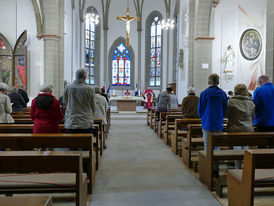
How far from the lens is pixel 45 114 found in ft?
12.8

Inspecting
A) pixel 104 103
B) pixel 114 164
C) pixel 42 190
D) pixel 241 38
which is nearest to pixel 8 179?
pixel 42 190

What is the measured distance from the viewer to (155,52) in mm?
22531

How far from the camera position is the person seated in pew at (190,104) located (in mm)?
5770

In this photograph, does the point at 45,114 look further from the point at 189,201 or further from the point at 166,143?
the point at 166,143

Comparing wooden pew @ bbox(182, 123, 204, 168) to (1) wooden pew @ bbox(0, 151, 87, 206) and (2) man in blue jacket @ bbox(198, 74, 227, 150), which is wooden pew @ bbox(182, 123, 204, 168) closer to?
(2) man in blue jacket @ bbox(198, 74, 227, 150)

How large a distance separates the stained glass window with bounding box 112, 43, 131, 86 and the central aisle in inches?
663

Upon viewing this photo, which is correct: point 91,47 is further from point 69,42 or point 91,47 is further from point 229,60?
point 229,60

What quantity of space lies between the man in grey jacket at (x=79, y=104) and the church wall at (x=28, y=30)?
858 cm

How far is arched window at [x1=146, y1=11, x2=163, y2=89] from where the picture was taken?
22141 millimetres

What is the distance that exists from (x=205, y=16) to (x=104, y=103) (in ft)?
25.0

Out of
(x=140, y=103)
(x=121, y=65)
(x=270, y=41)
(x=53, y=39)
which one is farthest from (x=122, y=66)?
(x=270, y=41)

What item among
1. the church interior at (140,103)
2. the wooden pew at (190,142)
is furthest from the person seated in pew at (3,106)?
the wooden pew at (190,142)

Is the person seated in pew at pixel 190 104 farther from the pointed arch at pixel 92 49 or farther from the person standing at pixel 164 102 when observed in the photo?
the pointed arch at pixel 92 49

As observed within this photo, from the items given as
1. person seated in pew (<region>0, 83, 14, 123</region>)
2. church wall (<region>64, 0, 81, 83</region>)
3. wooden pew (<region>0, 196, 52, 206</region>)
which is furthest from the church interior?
person seated in pew (<region>0, 83, 14, 123</region>)
